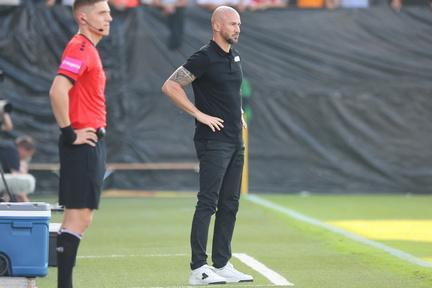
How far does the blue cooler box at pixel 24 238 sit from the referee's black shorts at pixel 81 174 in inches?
52.3

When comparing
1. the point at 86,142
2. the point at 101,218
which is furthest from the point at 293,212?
the point at 86,142

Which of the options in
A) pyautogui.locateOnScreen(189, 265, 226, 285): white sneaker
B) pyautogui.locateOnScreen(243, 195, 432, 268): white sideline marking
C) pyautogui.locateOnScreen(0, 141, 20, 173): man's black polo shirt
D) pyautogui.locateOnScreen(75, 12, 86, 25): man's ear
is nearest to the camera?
pyautogui.locateOnScreen(75, 12, 86, 25): man's ear

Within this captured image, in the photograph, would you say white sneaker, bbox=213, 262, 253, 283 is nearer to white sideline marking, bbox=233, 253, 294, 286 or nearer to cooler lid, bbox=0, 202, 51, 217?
white sideline marking, bbox=233, 253, 294, 286

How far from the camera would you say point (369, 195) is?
703 inches

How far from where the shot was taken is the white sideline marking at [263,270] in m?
6.90

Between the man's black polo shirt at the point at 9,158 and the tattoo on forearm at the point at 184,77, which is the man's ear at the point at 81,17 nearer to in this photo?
the tattoo on forearm at the point at 184,77

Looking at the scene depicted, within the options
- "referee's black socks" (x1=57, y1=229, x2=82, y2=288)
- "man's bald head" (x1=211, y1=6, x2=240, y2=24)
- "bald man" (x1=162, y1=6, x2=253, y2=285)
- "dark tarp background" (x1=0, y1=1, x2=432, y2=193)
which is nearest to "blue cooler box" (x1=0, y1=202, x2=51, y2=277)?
"bald man" (x1=162, y1=6, x2=253, y2=285)

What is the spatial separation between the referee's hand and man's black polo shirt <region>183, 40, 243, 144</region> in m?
1.48

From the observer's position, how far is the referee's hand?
5.57m

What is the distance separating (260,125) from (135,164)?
8.47ft

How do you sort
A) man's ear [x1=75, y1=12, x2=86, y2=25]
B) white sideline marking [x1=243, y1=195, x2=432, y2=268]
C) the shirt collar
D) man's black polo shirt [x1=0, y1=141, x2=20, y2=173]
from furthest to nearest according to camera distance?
man's black polo shirt [x1=0, y1=141, x2=20, y2=173] → white sideline marking [x1=243, y1=195, x2=432, y2=268] → the shirt collar → man's ear [x1=75, y1=12, x2=86, y2=25]

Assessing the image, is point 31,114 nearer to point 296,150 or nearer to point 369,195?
point 296,150

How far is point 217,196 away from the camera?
22.8ft

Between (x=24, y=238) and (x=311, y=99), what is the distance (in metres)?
11.8
